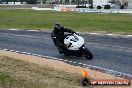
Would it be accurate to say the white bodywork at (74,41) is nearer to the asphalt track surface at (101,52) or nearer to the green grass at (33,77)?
the asphalt track surface at (101,52)

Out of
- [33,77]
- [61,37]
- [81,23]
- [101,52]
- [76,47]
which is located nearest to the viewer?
[33,77]

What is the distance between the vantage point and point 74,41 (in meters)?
16.2

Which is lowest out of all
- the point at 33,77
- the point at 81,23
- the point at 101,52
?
the point at 81,23

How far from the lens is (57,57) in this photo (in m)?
16.9

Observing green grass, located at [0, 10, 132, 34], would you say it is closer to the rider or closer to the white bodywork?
the rider

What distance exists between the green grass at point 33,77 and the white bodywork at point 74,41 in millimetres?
2308

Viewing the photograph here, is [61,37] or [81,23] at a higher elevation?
[61,37]

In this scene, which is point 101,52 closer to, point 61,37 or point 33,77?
point 61,37

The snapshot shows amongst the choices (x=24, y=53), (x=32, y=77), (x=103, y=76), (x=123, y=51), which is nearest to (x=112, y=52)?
(x=123, y=51)

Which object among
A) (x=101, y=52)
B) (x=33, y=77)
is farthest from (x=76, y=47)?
(x=33, y=77)

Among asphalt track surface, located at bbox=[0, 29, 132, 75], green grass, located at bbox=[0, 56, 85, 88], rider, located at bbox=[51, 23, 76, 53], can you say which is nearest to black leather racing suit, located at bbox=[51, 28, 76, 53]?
rider, located at bbox=[51, 23, 76, 53]

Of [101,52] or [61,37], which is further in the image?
[101,52]

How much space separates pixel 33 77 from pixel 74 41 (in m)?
4.57

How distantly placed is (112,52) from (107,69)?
4377 mm
